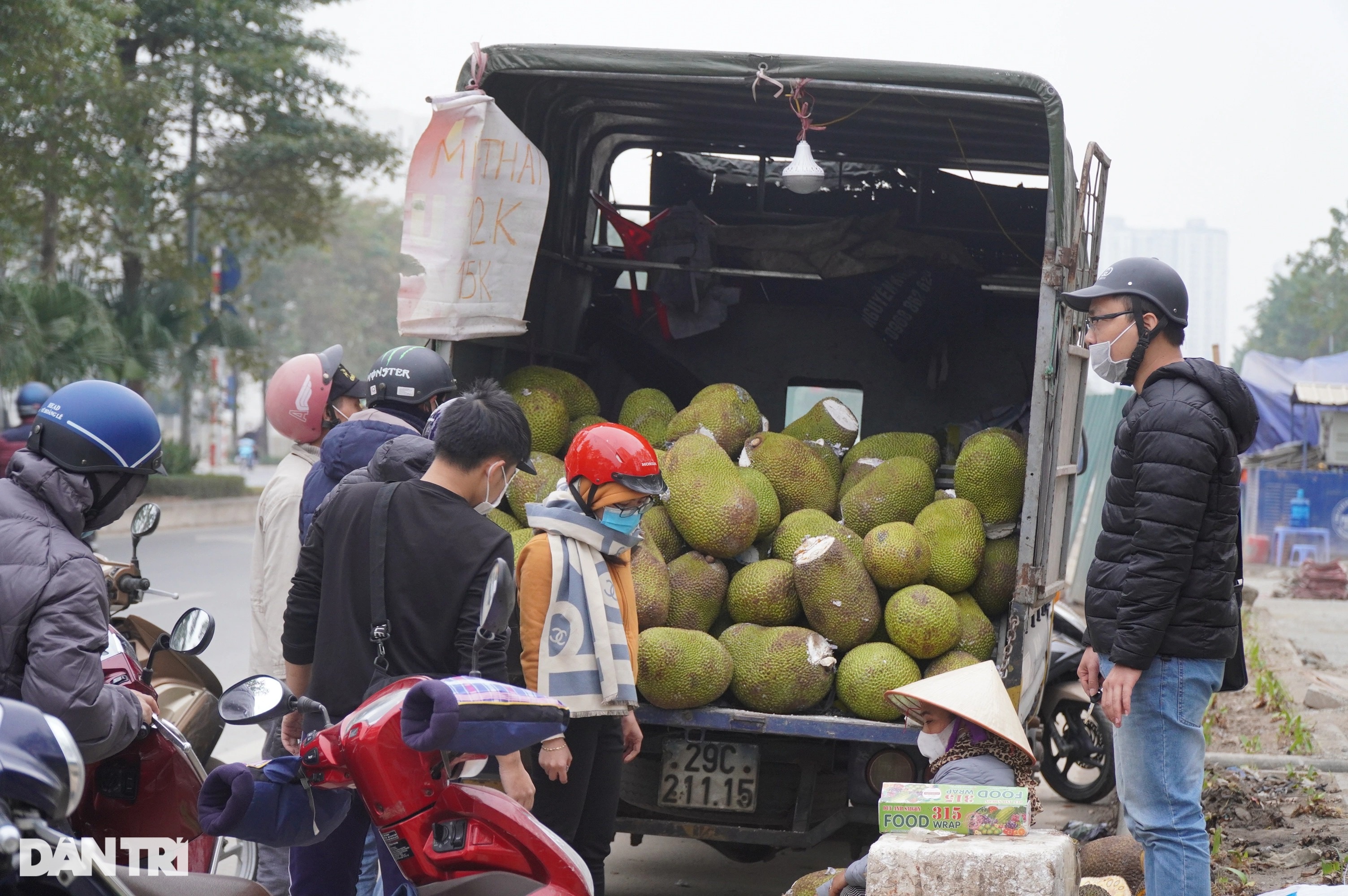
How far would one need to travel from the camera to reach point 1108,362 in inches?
144

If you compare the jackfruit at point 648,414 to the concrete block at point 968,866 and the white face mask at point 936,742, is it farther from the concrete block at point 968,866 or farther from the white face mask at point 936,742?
the concrete block at point 968,866

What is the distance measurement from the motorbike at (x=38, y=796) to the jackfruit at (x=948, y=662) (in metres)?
3.41

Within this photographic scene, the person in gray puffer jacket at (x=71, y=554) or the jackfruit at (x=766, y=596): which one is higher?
the person in gray puffer jacket at (x=71, y=554)

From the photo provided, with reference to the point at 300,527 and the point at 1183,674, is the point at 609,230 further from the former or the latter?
the point at 1183,674

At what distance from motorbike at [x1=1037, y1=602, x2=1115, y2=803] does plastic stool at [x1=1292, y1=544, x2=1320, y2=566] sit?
13.7m

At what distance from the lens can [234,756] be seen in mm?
6430

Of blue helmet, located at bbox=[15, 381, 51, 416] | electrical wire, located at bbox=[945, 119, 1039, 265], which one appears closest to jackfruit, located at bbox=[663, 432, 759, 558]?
electrical wire, located at bbox=[945, 119, 1039, 265]

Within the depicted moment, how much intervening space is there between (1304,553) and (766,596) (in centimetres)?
1643

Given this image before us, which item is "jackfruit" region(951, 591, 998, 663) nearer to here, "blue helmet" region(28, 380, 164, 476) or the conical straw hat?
the conical straw hat

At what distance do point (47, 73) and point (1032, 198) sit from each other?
9.26 metres

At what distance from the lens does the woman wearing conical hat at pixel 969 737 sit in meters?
3.37

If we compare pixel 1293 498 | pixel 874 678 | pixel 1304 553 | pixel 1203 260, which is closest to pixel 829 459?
pixel 874 678

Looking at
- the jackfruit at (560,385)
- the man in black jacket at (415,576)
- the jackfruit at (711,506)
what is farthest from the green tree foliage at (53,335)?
the man in black jacket at (415,576)

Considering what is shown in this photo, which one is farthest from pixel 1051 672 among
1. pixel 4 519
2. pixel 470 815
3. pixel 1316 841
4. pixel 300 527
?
pixel 4 519
